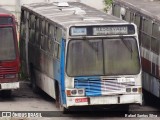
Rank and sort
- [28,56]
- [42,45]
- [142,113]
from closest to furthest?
[142,113] < [42,45] < [28,56]

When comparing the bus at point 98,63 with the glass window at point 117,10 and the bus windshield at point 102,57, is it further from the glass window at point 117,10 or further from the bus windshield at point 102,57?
the glass window at point 117,10

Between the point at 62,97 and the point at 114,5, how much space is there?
276 inches

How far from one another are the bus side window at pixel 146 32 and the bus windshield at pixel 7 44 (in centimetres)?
380

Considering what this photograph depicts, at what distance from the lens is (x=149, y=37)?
2605 cm

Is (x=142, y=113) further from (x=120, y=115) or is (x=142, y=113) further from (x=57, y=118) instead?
(x=57, y=118)

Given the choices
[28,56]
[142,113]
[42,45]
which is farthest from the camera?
[28,56]

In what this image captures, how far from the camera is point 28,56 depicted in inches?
1155

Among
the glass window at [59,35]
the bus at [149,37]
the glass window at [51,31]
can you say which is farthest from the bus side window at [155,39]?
the glass window at [51,31]

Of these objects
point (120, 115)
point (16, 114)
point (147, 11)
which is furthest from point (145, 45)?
point (16, 114)

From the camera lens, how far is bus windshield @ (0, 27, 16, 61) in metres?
26.2

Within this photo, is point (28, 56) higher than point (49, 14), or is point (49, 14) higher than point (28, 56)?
point (49, 14)

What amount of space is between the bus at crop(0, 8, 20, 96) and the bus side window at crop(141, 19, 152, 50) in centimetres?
372

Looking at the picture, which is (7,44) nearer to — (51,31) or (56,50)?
(51,31)

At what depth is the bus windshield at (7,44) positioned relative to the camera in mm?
26188
